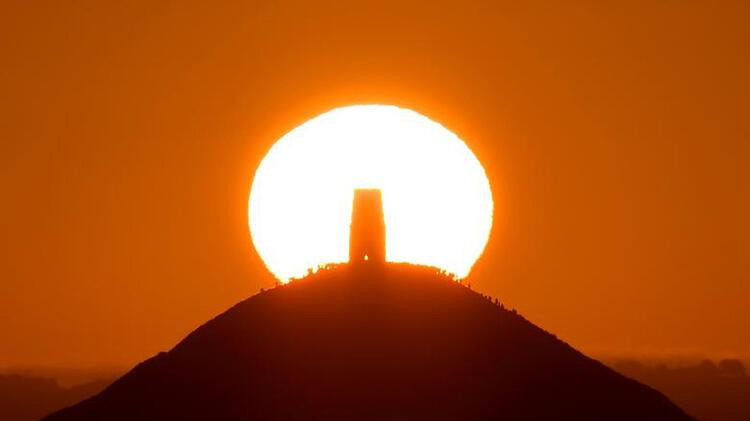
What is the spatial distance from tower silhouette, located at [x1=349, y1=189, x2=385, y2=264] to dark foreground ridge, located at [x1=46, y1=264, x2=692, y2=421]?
0.69 metres

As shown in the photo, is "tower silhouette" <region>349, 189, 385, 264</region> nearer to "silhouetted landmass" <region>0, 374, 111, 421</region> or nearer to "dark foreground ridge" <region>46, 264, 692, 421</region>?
"dark foreground ridge" <region>46, 264, 692, 421</region>

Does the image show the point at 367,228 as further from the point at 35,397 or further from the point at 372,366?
the point at 35,397

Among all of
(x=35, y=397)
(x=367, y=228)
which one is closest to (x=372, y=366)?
(x=367, y=228)

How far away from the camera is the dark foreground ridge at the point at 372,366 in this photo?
173 feet

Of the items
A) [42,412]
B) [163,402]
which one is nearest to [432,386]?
[163,402]

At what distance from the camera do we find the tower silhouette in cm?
5819

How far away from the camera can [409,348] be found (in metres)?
55.8

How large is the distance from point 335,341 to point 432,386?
5095 millimetres

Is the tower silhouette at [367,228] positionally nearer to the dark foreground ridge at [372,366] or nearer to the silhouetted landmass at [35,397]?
the dark foreground ridge at [372,366]

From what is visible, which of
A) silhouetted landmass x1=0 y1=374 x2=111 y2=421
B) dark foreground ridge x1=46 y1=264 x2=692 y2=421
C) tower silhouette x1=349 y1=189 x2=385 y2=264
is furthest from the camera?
silhouetted landmass x1=0 y1=374 x2=111 y2=421

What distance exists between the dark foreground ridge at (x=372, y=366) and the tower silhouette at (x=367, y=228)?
69 centimetres

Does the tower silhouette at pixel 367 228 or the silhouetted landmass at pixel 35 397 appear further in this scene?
the silhouetted landmass at pixel 35 397

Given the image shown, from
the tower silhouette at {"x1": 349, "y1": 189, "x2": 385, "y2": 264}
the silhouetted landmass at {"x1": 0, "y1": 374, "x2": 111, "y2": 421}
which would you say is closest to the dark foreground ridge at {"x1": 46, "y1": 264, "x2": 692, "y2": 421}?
the tower silhouette at {"x1": 349, "y1": 189, "x2": 385, "y2": 264}

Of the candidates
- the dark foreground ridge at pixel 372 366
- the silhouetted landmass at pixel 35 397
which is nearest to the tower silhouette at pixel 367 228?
the dark foreground ridge at pixel 372 366
